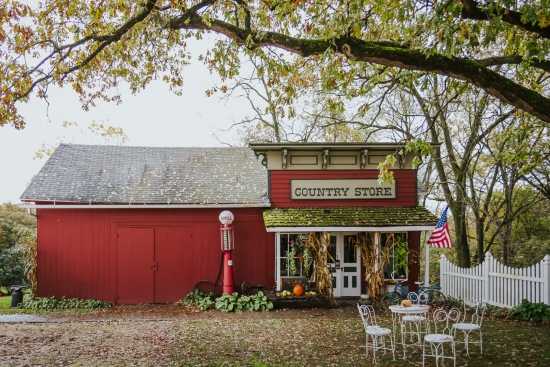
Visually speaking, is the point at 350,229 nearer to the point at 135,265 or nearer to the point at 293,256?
the point at 293,256

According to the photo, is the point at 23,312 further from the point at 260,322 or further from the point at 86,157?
the point at 260,322

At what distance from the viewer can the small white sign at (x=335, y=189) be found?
52.3ft

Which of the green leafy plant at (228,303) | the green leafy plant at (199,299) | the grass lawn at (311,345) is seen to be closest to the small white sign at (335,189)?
the green leafy plant at (228,303)

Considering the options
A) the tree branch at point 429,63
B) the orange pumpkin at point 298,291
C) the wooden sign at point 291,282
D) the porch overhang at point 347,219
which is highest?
the tree branch at point 429,63

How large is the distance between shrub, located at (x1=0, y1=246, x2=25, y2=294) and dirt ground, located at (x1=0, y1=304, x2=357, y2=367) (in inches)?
315

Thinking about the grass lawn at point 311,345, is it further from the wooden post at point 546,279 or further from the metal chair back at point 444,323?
the wooden post at point 546,279

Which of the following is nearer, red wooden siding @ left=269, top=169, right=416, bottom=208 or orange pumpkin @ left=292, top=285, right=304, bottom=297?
orange pumpkin @ left=292, top=285, right=304, bottom=297

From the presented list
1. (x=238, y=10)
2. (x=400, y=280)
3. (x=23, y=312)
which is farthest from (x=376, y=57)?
(x=23, y=312)

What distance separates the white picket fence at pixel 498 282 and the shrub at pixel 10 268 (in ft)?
→ 53.2

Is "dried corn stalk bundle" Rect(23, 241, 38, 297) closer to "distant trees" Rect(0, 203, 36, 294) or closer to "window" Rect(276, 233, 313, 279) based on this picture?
"distant trees" Rect(0, 203, 36, 294)

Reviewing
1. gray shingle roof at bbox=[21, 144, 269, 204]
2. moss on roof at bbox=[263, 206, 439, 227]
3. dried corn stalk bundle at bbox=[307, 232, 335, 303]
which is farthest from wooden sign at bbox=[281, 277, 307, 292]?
gray shingle roof at bbox=[21, 144, 269, 204]

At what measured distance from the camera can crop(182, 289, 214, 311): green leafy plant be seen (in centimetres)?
1459

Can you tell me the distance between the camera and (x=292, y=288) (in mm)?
14953

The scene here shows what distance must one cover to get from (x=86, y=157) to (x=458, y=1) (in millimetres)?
14074
